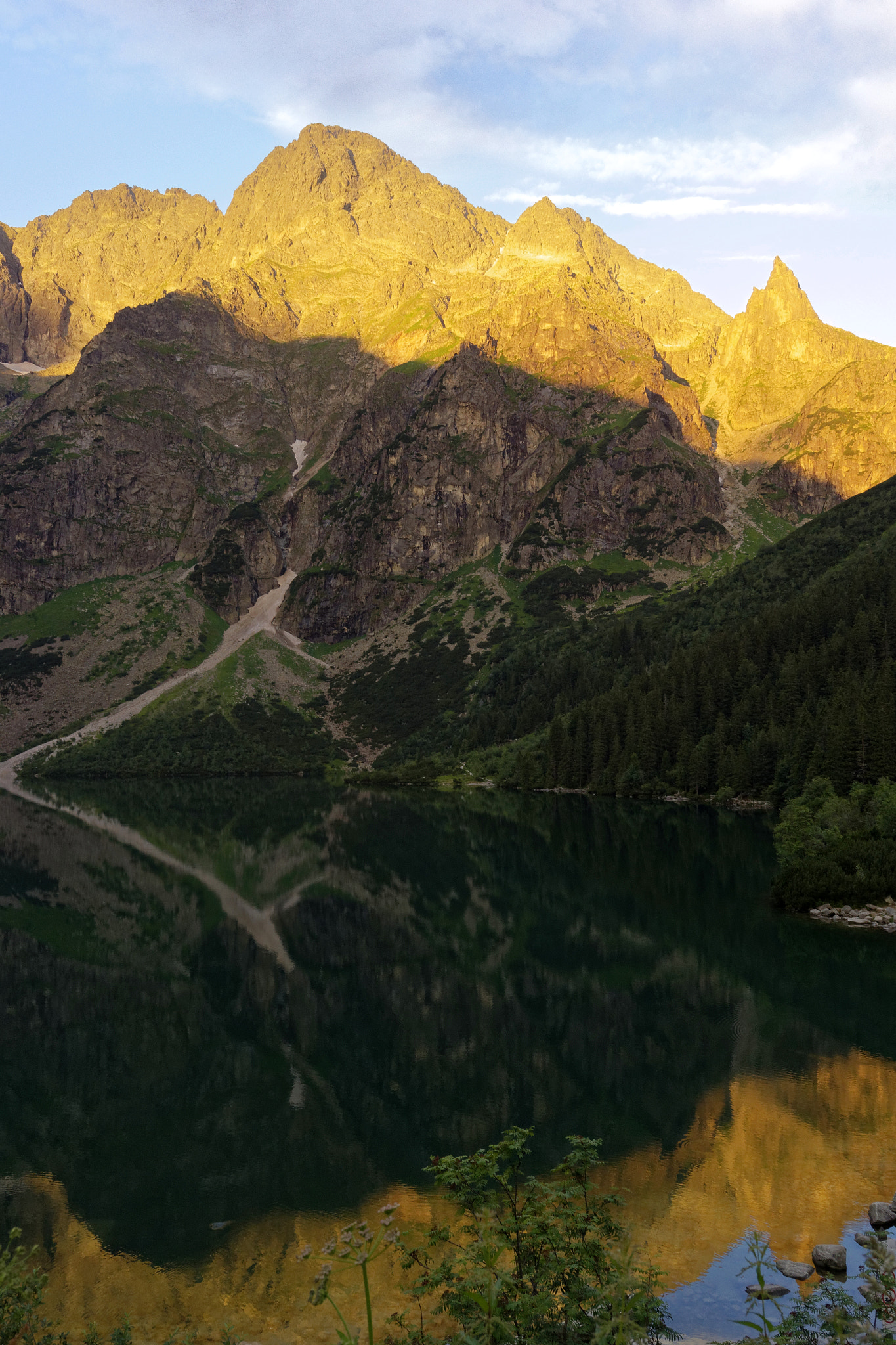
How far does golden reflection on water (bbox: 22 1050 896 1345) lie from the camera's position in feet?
56.4

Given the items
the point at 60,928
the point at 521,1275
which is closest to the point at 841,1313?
the point at 521,1275

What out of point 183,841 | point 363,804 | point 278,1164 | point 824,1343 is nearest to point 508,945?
point 278,1164

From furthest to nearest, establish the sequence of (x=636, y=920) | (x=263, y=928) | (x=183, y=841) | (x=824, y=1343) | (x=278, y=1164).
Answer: (x=183, y=841), (x=263, y=928), (x=636, y=920), (x=278, y=1164), (x=824, y=1343)

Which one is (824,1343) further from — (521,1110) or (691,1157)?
(521,1110)

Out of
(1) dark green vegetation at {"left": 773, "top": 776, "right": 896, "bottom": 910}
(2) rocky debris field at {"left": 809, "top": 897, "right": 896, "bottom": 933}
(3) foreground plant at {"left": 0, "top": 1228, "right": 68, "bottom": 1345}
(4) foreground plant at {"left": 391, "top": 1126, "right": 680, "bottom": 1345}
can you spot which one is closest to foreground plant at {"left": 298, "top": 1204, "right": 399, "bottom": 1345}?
(4) foreground plant at {"left": 391, "top": 1126, "right": 680, "bottom": 1345}

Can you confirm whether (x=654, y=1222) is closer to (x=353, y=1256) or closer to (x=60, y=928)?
(x=353, y=1256)

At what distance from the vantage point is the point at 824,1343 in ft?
39.9

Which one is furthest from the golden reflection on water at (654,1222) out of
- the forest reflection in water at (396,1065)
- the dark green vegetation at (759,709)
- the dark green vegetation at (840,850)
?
the dark green vegetation at (759,709)

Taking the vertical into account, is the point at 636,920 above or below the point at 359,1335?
below

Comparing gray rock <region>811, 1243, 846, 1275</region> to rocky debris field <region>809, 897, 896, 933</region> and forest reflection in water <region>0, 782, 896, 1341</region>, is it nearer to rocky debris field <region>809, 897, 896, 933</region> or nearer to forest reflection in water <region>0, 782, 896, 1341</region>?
forest reflection in water <region>0, 782, 896, 1341</region>

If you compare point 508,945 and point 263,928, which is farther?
point 263,928

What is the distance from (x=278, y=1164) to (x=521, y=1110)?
759cm

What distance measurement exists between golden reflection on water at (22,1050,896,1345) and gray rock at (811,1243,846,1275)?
69 centimetres

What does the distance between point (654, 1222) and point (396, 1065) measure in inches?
552
